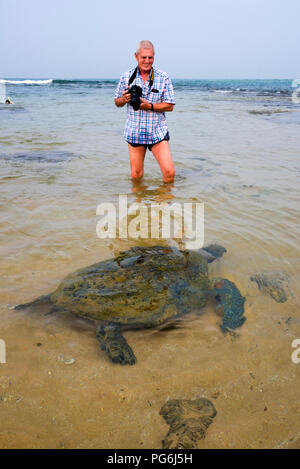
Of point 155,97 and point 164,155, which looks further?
point 164,155

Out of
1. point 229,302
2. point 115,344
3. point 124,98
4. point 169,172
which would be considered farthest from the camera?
point 169,172

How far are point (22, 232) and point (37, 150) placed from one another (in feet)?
14.6

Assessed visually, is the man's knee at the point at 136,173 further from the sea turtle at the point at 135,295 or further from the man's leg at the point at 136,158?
the sea turtle at the point at 135,295

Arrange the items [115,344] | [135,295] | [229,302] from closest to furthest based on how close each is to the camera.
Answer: [115,344], [135,295], [229,302]

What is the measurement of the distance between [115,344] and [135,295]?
381mm

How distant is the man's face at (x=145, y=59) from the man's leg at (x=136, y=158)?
1024mm

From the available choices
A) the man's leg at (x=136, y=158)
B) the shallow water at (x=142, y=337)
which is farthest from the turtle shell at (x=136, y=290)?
the man's leg at (x=136, y=158)

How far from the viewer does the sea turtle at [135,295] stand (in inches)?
83.4

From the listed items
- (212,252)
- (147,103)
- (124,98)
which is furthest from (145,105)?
(212,252)

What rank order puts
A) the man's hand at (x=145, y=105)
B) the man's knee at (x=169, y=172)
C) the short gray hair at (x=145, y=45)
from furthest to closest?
1. the man's knee at (x=169, y=172)
2. the man's hand at (x=145, y=105)
3. the short gray hair at (x=145, y=45)

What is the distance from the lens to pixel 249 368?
1879 millimetres

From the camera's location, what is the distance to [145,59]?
12.3 ft

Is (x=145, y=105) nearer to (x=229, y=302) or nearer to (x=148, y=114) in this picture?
(x=148, y=114)
